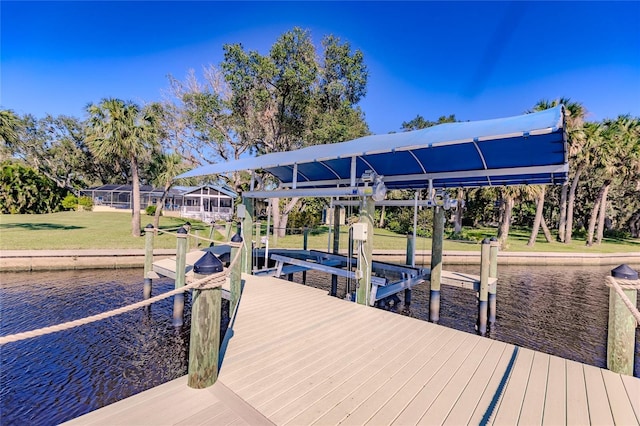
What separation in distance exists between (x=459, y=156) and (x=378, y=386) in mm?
4299

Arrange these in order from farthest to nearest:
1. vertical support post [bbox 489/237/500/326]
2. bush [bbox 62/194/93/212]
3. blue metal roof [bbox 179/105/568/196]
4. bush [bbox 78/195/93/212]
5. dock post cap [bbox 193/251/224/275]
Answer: bush [bbox 78/195/93/212] → bush [bbox 62/194/93/212] → vertical support post [bbox 489/237/500/326] → blue metal roof [bbox 179/105/568/196] → dock post cap [bbox 193/251/224/275]

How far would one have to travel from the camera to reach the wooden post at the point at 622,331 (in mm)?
3178

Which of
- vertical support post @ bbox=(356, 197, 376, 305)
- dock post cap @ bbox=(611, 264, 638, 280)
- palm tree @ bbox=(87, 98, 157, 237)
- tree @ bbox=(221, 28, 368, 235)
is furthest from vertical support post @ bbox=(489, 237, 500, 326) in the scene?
palm tree @ bbox=(87, 98, 157, 237)

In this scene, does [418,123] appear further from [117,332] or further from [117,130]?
[117,332]

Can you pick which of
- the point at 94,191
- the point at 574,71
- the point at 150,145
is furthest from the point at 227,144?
the point at 94,191

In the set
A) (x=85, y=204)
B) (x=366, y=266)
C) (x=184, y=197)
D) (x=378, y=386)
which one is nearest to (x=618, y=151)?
(x=366, y=266)

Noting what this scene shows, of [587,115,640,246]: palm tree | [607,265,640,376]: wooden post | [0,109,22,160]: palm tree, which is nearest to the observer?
[607,265,640,376]: wooden post

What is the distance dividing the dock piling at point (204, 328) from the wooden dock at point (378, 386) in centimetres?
12

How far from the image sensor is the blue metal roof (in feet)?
13.2

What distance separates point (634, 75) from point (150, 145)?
26.3 metres

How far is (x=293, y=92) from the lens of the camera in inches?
699

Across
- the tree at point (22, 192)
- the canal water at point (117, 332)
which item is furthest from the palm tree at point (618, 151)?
the tree at point (22, 192)

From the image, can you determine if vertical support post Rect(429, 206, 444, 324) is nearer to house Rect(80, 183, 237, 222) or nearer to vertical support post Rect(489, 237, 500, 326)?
vertical support post Rect(489, 237, 500, 326)

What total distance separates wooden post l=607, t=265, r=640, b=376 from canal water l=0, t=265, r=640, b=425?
3749 millimetres
